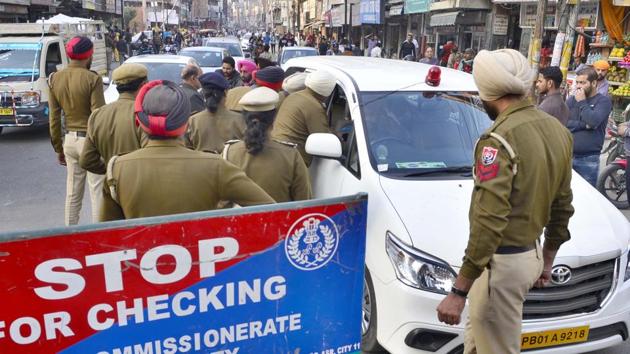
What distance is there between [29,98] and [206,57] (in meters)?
5.14

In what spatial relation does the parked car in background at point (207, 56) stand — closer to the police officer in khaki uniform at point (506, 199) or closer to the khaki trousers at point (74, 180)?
the khaki trousers at point (74, 180)

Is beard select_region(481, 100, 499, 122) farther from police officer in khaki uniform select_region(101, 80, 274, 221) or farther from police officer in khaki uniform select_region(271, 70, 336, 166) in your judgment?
police officer in khaki uniform select_region(271, 70, 336, 166)

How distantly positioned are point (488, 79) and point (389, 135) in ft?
5.59

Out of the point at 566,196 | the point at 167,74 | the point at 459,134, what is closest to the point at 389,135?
the point at 459,134

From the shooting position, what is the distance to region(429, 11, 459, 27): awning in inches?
766

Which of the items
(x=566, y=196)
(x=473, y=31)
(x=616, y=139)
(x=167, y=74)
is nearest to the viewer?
(x=566, y=196)

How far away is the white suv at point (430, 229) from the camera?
2998mm

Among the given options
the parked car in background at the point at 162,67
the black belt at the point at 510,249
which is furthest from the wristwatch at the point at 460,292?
the parked car in background at the point at 162,67

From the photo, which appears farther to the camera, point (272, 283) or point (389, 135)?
point (389, 135)

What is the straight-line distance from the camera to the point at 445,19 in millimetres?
20203

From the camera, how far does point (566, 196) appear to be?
2580 mm

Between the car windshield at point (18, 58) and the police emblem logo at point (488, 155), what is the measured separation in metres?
10.6

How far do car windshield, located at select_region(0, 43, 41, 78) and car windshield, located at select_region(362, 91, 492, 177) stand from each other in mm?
9019

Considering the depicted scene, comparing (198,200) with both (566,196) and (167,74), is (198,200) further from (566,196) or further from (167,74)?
(167,74)
